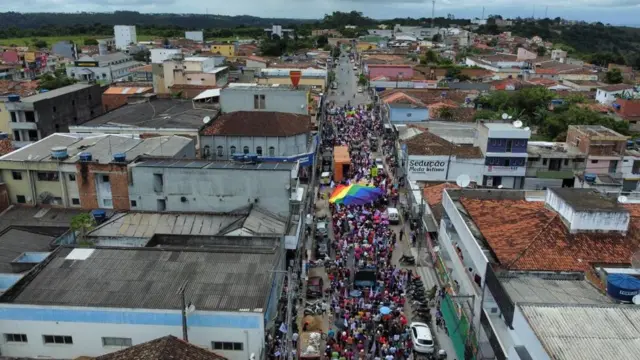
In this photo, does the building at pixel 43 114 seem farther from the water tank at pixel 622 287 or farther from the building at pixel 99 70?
the water tank at pixel 622 287

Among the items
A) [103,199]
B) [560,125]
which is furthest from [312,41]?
[103,199]

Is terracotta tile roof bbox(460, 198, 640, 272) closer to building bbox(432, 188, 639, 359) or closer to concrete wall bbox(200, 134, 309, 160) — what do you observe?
building bbox(432, 188, 639, 359)

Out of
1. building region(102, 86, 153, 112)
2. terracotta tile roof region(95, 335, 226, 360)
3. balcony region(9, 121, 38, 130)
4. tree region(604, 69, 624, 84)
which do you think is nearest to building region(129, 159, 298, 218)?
terracotta tile roof region(95, 335, 226, 360)

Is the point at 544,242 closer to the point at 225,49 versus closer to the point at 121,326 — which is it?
the point at 121,326

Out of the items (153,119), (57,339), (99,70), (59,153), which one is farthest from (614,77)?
(57,339)

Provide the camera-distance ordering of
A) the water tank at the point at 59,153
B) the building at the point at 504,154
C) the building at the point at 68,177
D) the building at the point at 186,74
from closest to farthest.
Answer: the building at the point at 68,177 < the water tank at the point at 59,153 < the building at the point at 504,154 < the building at the point at 186,74

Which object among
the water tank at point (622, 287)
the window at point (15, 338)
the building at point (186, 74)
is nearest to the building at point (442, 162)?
the water tank at point (622, 287)

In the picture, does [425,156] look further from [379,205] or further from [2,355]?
[2,355]
